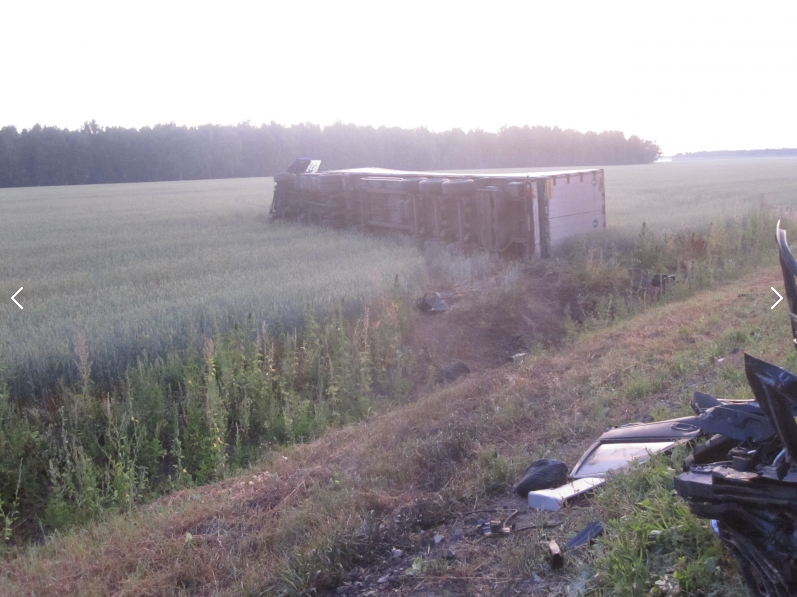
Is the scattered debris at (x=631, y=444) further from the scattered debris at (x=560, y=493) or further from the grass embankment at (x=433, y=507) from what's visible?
the grass embankment at (x=433, y=507)

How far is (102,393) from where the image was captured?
7480 millimetres

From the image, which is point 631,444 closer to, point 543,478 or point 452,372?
point 543,478

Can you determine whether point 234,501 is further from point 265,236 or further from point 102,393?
point 265,236

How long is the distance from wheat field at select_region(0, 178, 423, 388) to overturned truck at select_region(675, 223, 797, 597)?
260 inches

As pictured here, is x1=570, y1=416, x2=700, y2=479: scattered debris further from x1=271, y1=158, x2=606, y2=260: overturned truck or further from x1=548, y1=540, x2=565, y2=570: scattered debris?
x1=271, y1=158, x2=606, y2=260: overturned truck

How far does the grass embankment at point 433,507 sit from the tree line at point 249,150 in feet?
173

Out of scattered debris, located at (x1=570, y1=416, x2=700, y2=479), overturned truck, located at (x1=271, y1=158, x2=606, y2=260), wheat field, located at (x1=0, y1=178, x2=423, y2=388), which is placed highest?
overturned truck, located at (x1=271, y1=158, x2=606, y2=260)

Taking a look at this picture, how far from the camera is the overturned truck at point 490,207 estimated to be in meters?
14.1

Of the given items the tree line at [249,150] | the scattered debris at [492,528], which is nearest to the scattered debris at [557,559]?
the scattered debris at [492,528]

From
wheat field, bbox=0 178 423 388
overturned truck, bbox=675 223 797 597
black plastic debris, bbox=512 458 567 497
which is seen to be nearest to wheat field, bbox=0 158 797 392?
wheat field, bbox=0 178 423 388

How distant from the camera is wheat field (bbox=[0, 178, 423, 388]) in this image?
839 centimetres

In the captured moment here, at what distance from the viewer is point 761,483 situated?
8.43 feet

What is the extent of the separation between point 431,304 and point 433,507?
266 inches

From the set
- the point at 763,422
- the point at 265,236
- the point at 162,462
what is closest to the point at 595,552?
the point at 763,422
